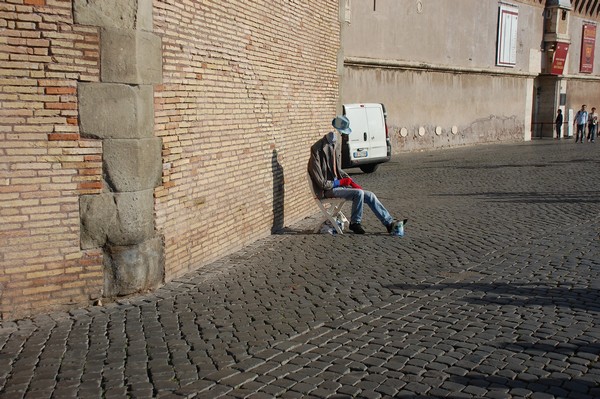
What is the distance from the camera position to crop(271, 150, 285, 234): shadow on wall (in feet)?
35.1

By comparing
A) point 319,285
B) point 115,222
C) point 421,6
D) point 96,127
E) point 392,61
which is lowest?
point 319,285

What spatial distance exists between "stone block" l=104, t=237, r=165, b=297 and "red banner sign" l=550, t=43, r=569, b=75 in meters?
36.4

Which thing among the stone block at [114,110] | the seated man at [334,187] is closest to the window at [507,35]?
the seated man at [334,187]

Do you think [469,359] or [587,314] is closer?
[469,359]

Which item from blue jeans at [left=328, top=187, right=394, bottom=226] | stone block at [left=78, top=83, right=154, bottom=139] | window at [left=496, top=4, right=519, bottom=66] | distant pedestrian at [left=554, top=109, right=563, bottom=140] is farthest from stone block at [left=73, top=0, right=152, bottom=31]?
distant pedestrian at [left=554, top=109, right=563, bottom=140]

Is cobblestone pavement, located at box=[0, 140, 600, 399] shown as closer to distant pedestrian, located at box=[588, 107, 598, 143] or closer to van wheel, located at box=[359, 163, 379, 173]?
van wheel, located at box=[359, 163, 379, 173]

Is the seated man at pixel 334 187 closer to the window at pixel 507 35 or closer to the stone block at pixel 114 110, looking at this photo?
the stone block at pixel 114 110

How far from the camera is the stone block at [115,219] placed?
21.8ft

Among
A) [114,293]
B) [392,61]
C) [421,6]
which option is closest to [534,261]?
[114,293]

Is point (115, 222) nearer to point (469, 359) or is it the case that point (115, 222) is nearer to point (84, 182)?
point (84, 182)

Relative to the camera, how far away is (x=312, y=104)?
41.2 feet

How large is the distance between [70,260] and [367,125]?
47.4ft

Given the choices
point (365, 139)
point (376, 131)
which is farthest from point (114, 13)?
point (376, 131)

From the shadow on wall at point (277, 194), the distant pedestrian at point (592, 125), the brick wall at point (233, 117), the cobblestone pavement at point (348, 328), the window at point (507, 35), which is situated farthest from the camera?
the distant pedestrian at point (592, 125)
